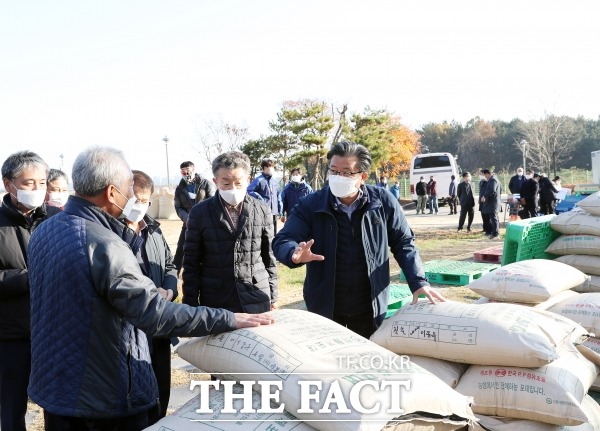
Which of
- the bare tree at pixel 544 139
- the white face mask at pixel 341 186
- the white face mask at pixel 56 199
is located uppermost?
the bare tree at pixel 544 139

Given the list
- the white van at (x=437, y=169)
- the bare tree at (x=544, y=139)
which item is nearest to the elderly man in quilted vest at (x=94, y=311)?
the white van at (x=437, y=169)

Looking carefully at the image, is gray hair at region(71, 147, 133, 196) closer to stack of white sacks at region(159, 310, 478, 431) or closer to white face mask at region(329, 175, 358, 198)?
stack of white sacks at region(159, 310, 478, 431)

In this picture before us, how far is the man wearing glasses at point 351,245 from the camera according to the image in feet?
9.02

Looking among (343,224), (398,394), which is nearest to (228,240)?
(343,224)

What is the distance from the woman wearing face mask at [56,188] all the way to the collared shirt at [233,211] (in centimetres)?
133

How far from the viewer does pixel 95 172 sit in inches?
72.7

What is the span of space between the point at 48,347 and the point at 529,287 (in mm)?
2827

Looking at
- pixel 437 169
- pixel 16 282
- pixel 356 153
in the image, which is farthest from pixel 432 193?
pixel 16 282

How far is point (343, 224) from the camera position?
2.80 metres

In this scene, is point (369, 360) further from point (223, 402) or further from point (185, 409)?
point (185, 409)

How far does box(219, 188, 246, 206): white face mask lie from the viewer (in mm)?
3143

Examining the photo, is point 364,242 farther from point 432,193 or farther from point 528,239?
point 432,193

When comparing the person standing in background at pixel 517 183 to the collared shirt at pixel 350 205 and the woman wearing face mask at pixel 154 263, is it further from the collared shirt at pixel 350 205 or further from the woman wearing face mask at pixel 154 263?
the woman wearing face mask at pixel 154 263

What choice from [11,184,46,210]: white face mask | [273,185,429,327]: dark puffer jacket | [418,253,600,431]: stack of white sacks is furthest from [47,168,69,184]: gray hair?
[418,253,600,431]: stack of white sacks
